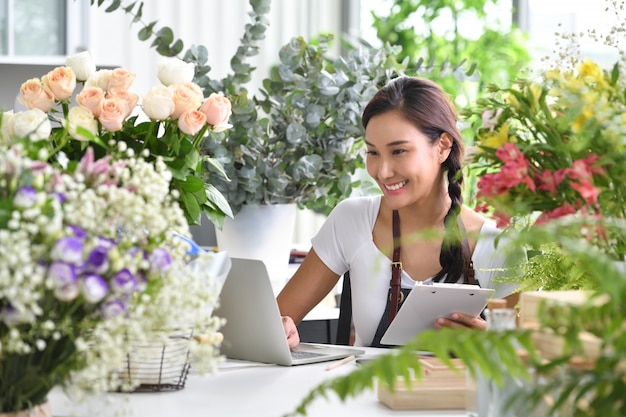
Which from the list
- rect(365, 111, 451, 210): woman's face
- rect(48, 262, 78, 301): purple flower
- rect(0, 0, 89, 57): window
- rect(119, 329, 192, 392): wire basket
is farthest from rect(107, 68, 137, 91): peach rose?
rect(0, 0, 89, 57): window

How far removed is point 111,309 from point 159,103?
26.2 inches

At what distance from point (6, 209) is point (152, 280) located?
0.20 m

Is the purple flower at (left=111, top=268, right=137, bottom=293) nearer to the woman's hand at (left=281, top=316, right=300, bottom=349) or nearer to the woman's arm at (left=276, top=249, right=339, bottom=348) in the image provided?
the woman's hand at (left=281, top=316, right=300, bottom=349)

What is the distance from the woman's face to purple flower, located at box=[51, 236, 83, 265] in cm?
151

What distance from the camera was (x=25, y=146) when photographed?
1.32m

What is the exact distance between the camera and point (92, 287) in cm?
118

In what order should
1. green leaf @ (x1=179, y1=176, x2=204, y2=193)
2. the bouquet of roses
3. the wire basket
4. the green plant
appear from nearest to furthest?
the bouquet of roses < the wire basket < green leaf @ (x1=179, y1=176, x2=204, y2=193) < the green plant

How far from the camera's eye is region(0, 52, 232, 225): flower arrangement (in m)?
1.76

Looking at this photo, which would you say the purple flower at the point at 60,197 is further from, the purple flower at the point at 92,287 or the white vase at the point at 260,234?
the white vase at the point at 260,234

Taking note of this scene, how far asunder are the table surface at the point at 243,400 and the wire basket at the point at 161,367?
0.02 meters

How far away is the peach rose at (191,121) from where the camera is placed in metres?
1.84

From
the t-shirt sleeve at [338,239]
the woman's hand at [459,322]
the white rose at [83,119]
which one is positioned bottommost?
the woman's hand at [459,322]

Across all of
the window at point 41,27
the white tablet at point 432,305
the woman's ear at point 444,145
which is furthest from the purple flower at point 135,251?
the window at point 41,27

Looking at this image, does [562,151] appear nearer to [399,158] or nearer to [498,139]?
[498,139]
